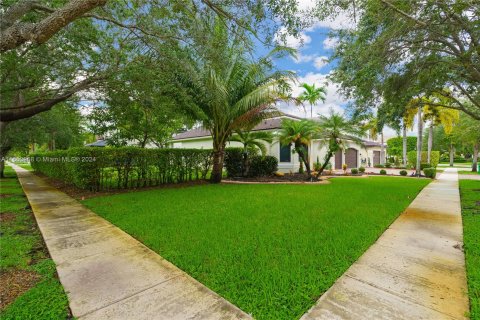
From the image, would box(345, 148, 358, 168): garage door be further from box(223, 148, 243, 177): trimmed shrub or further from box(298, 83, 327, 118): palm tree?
box(223, 148, 243, 177): trimmed shrub

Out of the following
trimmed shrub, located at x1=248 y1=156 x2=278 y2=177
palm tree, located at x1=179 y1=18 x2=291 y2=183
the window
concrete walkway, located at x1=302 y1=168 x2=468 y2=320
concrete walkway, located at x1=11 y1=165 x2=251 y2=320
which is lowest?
concrete walkway, located at x1=302 y1=168 x2=468 y2=320

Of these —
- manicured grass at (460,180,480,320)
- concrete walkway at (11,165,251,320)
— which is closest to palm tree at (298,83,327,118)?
manicured grass at (460,180,480,320)

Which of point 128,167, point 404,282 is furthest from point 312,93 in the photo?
point 404,282

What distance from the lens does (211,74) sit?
31.5 feet

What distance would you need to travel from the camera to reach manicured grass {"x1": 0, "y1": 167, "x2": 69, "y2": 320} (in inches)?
97.9

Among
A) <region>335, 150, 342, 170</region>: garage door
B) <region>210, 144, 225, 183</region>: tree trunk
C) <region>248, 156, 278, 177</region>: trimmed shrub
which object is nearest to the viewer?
<region>210, 144, 225, 183</region>: tree trunk

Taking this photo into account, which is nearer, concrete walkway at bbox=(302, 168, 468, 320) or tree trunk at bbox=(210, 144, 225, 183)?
concrete walkway at bbox=(302, 168, 468, 320)

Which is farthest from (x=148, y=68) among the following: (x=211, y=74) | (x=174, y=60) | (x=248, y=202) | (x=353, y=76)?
(x=353, y=76)

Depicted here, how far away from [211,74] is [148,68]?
7.92ft

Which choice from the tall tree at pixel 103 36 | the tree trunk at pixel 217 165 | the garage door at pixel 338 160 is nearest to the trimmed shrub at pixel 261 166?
the tree trunk at pixel 217 165

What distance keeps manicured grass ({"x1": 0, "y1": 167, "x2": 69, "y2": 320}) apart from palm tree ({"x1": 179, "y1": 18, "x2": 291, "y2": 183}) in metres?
6.86

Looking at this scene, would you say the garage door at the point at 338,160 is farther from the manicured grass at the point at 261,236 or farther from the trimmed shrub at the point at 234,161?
the manicured grass at the point at 261,236

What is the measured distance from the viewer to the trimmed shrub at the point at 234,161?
15.3 m

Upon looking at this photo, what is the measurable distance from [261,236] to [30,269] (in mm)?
3642
